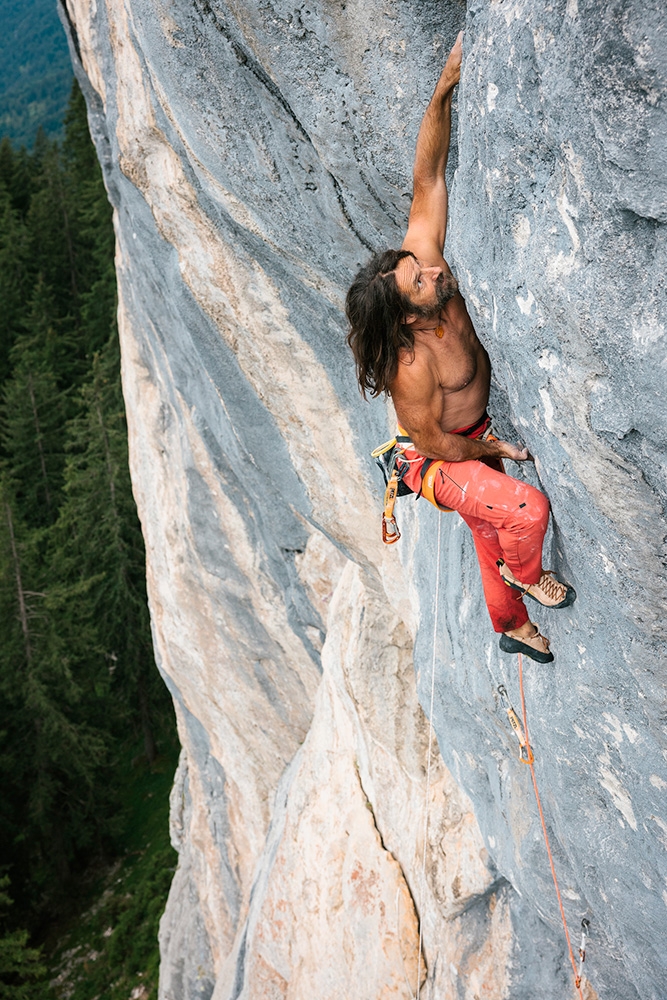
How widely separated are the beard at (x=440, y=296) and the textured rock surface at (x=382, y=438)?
275 millimetres

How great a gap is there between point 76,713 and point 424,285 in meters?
18.6

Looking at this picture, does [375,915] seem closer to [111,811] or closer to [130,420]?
[130,420]

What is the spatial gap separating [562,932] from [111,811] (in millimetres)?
17157

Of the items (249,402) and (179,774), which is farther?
(179,774)

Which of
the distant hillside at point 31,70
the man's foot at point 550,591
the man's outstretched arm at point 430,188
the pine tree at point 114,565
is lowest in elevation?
the pine tree at point 114,565

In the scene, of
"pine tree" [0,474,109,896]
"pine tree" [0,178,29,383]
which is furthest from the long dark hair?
"pine tree" [0,178,29,383]

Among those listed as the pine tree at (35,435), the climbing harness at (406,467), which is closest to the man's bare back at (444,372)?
the climbing harness at (406,467)

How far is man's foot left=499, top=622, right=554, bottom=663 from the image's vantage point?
11.6ft

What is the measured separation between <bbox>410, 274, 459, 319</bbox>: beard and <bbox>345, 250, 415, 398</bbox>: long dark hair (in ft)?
0.17

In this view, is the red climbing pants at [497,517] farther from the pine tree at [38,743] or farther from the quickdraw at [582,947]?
the pine tree at [38,743]

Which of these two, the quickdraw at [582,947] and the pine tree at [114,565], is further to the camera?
the pine tree at [114,565]

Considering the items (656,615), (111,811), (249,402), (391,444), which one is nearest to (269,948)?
(249,402)

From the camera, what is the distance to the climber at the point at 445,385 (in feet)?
10.7

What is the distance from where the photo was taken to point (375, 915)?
6227 mm
